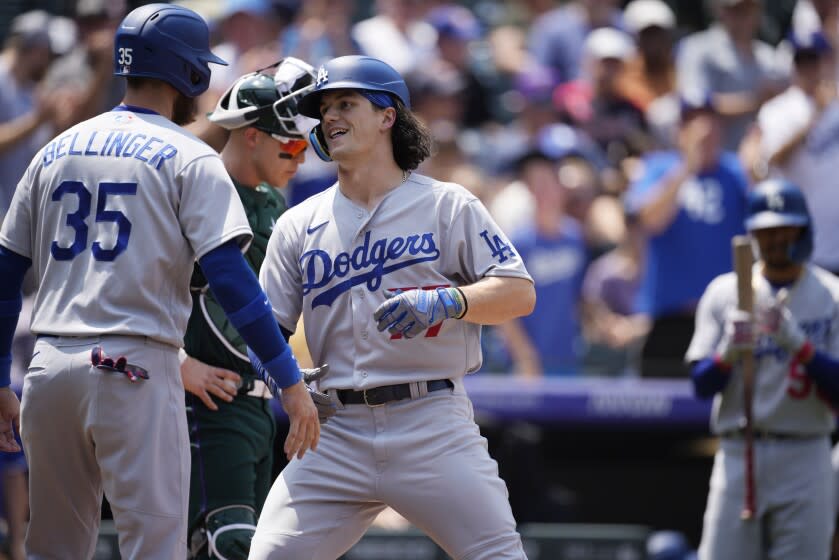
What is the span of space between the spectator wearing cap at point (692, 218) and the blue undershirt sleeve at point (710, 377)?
8.63ft

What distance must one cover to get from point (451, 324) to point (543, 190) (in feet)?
16.2

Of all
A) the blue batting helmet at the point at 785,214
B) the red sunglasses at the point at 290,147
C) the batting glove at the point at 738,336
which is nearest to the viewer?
the red sunglasses at the point at 290,147

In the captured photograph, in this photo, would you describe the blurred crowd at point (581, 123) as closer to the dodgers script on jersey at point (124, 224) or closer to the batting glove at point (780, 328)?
the batting glove at point (780, 328)

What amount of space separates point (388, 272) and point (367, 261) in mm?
78

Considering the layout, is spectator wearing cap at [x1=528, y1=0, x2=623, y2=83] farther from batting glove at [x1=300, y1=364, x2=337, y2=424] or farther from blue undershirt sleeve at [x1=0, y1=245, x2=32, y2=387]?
blue undershirt sleeve at [x1=0, y1=245, x2=32, y2=387]

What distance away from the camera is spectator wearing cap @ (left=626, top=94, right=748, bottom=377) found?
8.67 m

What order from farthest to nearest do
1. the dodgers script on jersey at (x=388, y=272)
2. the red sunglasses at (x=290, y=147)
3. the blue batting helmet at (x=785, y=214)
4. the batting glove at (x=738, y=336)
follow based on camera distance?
the blue batting helmet at (x=785, y=214), the batting glove at (x=738, y=336), the red sunglasses at (x=290, y=147), the dodgers script on jersey at (x=388, y=272)

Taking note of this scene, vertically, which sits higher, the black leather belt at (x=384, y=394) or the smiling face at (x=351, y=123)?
the smiling face at (x=351, y=123)

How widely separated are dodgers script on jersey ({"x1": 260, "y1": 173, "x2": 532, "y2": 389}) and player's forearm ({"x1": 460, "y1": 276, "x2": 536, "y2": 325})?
0.12 ft

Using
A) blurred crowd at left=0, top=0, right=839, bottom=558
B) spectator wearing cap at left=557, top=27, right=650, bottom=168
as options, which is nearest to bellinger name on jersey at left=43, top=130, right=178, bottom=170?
blurred crowd at left=0, top=0, right=839, bottom=558

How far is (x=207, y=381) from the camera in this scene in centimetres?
482

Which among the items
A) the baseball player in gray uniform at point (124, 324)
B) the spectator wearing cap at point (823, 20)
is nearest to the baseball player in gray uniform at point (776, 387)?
the baseball player in gray uniform at point (124, 324)

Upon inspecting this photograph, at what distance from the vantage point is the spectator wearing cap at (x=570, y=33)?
1098 centimetres

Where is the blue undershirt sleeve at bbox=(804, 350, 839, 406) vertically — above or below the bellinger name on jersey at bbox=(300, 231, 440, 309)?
below
